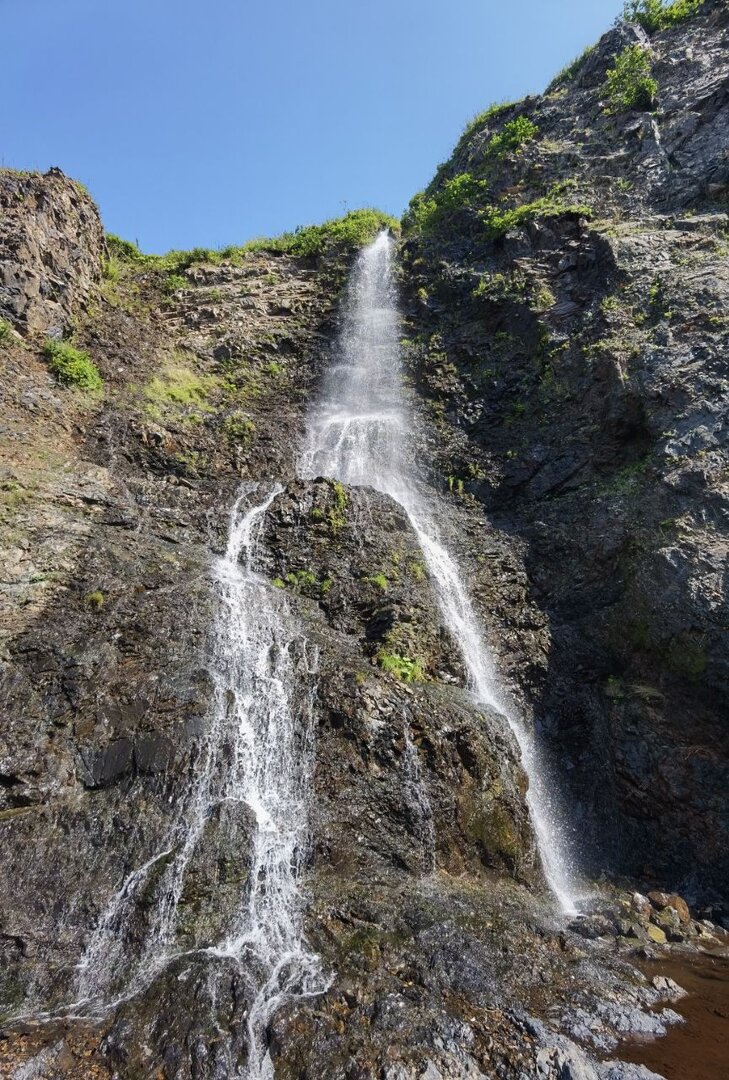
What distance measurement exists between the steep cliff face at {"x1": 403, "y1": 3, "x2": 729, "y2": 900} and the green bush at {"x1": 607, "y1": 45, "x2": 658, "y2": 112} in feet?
0.85

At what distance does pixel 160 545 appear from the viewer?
41.1ft

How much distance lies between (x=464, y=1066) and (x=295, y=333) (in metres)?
20.4

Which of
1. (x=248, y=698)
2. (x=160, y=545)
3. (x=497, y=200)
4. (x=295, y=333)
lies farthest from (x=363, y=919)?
(x=497, y=200)

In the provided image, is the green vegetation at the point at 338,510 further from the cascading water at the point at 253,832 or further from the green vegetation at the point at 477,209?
the green vegetation at the point at 477,209

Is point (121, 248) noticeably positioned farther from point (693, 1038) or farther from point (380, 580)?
point (693, 1038)

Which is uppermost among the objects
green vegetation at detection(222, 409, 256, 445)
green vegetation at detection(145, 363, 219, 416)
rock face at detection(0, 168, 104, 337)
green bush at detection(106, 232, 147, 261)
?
green bush at detection(106, 232, 147, 261)

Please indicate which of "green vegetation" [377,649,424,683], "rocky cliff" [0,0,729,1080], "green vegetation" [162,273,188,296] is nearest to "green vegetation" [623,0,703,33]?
"rocky cliff" [0,0,729,1080]

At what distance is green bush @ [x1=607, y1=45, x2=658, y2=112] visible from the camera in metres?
22.2

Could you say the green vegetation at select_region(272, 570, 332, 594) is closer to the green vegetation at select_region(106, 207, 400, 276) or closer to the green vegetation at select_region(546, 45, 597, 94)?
the green vegetation at select_region(106, 207, 400, 276)

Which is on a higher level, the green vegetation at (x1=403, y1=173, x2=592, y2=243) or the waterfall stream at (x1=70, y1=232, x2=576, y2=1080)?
the green vegetation at (x1=403, y1=173, x2=592, y2=243)

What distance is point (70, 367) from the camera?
50.3ft

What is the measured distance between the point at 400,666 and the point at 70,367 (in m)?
11.3

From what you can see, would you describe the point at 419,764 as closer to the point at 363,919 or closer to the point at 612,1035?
the point at 363,919

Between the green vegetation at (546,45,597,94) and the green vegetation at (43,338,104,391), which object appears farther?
the green vegetation at (546,45,597,94)
